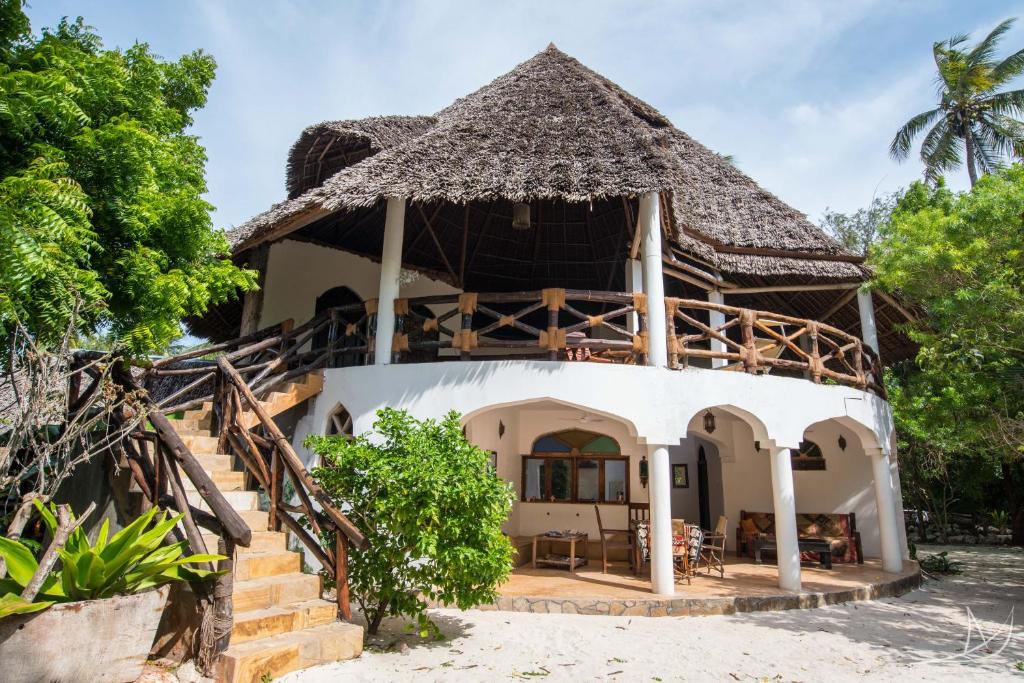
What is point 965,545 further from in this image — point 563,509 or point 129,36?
point 129,36

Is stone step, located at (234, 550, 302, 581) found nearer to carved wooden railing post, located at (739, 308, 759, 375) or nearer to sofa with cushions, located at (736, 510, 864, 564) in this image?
carved wooden railing post, located at (739, 308, 759, 375)

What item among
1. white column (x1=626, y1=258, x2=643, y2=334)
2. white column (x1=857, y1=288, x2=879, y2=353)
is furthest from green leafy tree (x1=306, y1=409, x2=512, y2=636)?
white column (x1=857, y1=288, x2=879, y2=353)

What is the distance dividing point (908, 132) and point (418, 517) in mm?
23151

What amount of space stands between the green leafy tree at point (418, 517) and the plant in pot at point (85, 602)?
157 cm

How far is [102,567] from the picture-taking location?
3746mm

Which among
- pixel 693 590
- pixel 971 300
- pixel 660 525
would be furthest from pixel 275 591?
pixel 971 300

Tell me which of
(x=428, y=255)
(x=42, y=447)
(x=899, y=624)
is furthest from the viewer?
(x=428, y=255)

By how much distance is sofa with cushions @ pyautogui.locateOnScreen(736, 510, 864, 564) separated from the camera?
422 inches

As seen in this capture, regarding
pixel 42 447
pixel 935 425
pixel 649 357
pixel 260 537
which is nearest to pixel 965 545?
pixel 935 425

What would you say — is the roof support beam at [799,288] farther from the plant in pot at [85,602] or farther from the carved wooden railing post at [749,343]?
the plant in pot at [85,602]

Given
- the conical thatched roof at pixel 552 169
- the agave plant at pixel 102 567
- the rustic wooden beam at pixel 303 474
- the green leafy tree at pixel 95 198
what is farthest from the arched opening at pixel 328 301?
the agave plant at pixel 102 567

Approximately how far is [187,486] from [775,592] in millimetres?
6870

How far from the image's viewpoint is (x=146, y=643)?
3.87 metres

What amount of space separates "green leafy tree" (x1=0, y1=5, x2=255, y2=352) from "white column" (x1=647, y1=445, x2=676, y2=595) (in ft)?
16.5
